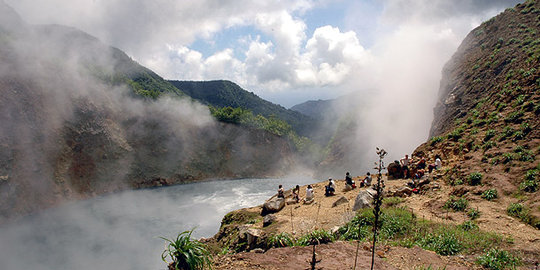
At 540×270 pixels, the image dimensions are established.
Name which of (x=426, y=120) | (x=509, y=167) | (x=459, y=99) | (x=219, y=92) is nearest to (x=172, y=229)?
(x=509, y=167)

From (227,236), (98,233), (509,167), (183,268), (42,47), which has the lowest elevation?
(98,233)

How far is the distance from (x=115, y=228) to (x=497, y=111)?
31.8 metres

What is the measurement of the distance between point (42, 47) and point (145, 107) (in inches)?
634

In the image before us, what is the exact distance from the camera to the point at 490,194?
12.5m

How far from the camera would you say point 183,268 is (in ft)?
20.4

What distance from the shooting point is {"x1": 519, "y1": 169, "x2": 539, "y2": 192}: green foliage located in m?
11.7

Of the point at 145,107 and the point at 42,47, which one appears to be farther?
the point at 145,107

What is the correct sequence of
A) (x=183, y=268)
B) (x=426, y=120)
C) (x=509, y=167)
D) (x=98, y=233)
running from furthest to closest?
(x=426, y=120) → (x=98, y=233) → (x=509, y=167) → (x=183, y=268)

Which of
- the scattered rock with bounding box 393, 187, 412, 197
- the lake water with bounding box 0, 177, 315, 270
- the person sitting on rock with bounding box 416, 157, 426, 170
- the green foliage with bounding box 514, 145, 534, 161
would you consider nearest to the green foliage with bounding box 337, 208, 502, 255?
the scattered rock with bounding box 393, 187, 412, 197

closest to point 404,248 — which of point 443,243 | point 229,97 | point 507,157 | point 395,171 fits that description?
point 443,243

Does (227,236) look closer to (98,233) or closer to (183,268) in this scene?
(183,268)

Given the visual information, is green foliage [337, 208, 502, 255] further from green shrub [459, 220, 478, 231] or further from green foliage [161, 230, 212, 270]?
green foliage [161, 230, 212, 270]

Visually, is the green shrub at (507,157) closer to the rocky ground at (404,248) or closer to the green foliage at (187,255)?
the rocky ground at (404,248)

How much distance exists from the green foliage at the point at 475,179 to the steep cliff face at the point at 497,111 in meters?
0.09
